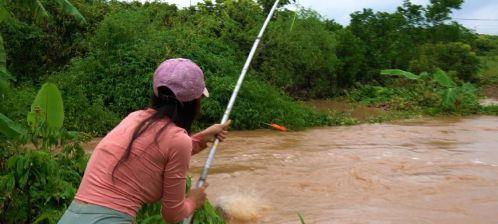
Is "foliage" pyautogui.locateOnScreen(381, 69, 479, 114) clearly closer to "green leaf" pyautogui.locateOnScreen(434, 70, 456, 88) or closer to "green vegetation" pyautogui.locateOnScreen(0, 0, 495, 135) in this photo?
"green leaf" pyautogui.locateOnScreen(434, 70, 456, 88)

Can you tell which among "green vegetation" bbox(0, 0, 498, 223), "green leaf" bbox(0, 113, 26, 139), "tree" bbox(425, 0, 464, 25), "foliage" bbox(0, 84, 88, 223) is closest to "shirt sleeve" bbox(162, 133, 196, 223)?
"foliage" bbox(0, 84, 88, 223)

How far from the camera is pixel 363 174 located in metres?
7.89

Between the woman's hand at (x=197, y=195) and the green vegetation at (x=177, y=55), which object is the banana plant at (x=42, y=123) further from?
the green vegetation at (x=177, y=55)

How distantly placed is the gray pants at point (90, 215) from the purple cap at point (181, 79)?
0.48 m

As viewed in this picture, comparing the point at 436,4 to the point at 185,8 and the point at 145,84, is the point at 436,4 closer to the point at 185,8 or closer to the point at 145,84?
the point at 185,8

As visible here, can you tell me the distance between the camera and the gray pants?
203 centimetres

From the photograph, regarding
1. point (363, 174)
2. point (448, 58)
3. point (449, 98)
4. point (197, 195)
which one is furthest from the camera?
point (448, 58)

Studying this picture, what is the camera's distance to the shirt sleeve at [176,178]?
6.77 ft

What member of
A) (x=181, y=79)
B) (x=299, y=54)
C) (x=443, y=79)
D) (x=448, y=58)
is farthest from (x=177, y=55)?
(x=448, y=58)

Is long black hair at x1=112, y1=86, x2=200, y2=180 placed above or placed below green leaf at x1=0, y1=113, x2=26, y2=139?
above

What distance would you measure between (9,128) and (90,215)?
5.04ft

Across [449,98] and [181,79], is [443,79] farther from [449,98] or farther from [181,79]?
[181,79]

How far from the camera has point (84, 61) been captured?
37.0ft

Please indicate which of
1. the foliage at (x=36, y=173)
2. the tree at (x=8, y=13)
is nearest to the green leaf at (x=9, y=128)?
the foliage at (x=36, y=173)
